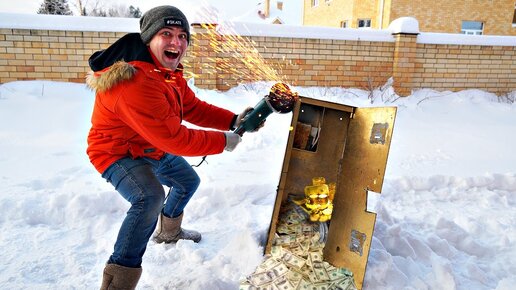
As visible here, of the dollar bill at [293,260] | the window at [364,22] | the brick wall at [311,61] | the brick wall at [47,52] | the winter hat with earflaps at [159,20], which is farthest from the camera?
the window at [364,22]

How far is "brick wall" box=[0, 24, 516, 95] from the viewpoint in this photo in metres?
6.07

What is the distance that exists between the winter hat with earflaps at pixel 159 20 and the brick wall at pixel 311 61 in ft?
15.4

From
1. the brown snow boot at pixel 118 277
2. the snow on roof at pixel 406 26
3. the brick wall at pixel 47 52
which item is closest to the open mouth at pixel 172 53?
the brown snow boot at pixel 118 277

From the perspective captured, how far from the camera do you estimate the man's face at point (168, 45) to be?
6.44 ft

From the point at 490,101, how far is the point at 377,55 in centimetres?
300

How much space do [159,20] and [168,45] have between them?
139 millimetres

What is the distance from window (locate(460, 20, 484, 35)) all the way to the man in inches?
715

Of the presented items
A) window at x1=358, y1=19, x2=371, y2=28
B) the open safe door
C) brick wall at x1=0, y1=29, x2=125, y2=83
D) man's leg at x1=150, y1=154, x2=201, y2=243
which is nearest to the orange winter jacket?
man's leg at x1=150, y1=154, x2=201, y2=243

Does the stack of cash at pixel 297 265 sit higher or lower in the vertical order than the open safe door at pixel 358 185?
lower

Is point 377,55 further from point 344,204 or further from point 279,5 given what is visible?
point 279,5

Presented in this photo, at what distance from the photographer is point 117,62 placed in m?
1.87

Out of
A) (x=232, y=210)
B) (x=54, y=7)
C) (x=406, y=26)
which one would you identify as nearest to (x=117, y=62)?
(x=232, y=210)

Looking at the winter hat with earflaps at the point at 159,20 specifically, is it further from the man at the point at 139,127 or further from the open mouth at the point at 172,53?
the open mouth at the point at 172,53

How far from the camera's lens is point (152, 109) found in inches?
72.0
